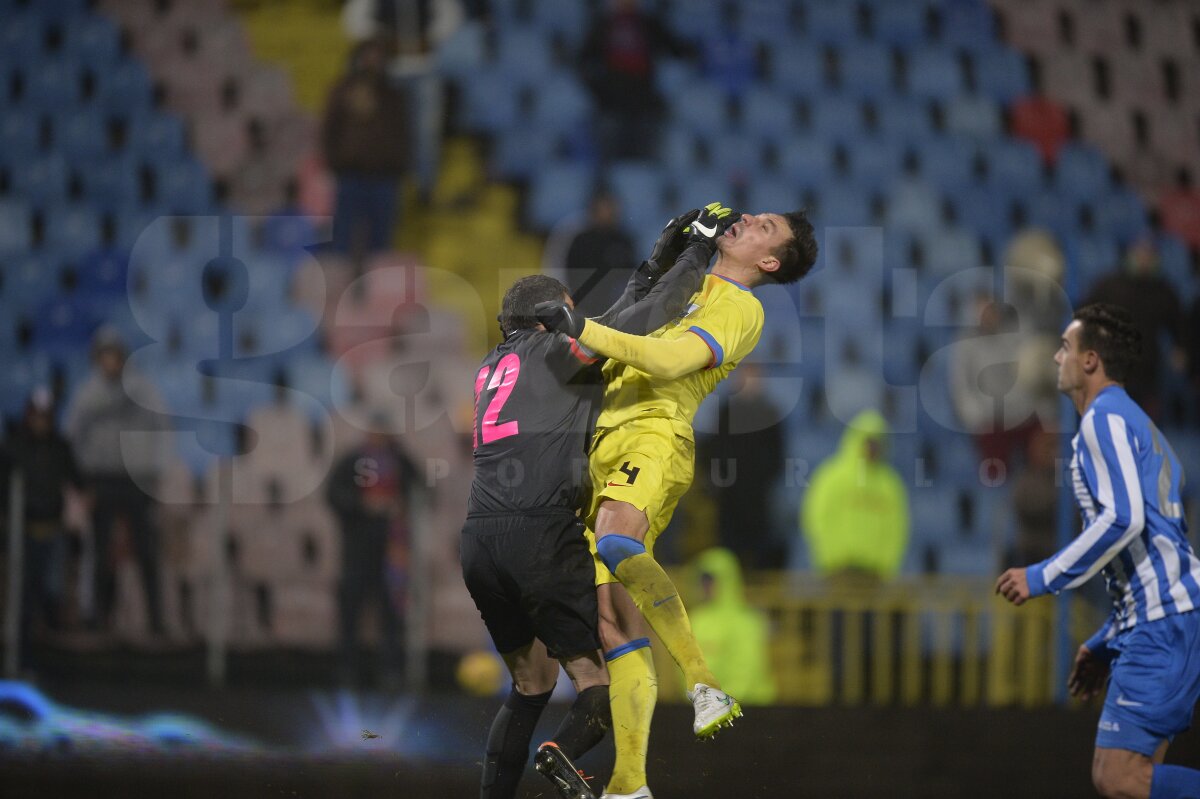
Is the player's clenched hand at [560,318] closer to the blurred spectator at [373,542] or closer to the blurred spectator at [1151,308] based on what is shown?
the blurred spectator at [373,542]

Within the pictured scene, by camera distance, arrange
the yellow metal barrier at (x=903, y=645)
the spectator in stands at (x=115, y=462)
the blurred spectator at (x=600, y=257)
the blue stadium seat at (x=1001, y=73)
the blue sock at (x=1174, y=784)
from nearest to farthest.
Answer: the blue sock at (x=1174, y=784) < the yellow metal barrier at (x=903, y=645) < the blurred spectator at (x=600, y=257) < the spectator in stands at (x=115, y=462) < the blue stadium seat at (x=1001, y=73)

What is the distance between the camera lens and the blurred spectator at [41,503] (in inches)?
297

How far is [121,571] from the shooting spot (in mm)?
7855

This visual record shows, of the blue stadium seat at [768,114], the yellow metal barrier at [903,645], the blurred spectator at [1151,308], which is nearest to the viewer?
the yellow metal barrier at [903,645]

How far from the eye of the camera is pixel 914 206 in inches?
376

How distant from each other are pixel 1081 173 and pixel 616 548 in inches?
280

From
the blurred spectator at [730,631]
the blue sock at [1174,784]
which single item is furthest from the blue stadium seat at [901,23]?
the blue sock at [1174,784]

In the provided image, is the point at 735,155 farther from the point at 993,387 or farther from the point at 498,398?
the point at 498,398

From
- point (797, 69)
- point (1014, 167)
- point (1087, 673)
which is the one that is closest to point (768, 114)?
point (797, 69)

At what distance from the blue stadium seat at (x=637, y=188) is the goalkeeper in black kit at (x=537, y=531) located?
16.9 ft

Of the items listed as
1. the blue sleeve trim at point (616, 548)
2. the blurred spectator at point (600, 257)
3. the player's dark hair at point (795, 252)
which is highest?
the blurred spectator at point (600, 257)

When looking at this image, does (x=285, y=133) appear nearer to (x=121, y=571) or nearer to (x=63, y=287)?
(x=63, y=287)

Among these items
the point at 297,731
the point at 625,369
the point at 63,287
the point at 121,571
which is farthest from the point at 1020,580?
the point at 63,287

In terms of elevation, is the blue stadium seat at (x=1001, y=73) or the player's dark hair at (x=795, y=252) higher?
the blue stadium seat at (x=1001, y=73)
